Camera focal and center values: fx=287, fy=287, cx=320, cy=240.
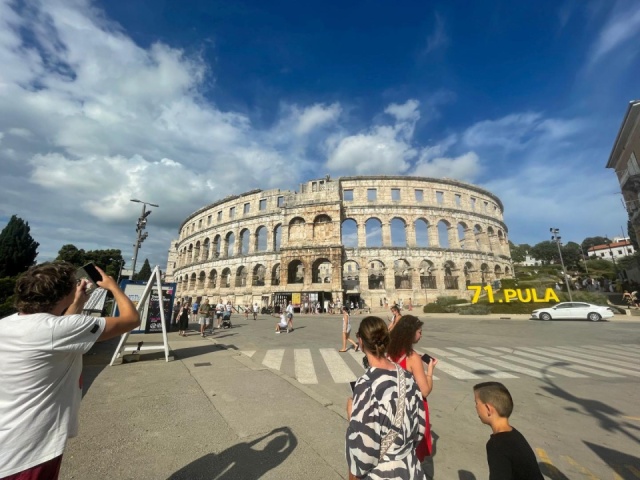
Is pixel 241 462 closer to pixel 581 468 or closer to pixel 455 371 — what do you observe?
pixel 581 468

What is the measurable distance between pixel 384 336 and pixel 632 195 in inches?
1636

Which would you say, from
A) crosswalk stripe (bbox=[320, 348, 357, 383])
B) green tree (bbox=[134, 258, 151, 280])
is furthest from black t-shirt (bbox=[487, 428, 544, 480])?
green tree (bbox=[134, 258, 151, 280])

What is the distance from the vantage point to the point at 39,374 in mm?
1623

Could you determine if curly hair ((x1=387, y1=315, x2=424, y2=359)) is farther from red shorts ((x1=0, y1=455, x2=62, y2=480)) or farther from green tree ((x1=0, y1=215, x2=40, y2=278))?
green tree ((x1=0, y1=215, x2=40, y2=278))

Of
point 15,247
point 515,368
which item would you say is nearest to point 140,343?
point 515,368

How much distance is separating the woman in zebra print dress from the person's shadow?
1668 millimetres

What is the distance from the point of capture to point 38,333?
1.62 meters

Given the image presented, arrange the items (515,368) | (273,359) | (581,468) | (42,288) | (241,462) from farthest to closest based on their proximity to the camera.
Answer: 1. (273,359)
2. (515,368)
3. (581,468)
4. (241,462)
5. (42,288)

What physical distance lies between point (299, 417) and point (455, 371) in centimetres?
496

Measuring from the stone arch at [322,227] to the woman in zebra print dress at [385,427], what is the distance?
3203cm

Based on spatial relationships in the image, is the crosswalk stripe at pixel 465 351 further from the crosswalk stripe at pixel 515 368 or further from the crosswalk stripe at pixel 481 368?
the crosswalk stripe at pixel 481 368

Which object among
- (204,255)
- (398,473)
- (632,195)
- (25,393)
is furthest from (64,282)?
(204,255)

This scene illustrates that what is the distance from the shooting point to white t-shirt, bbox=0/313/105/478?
1558 millimetres

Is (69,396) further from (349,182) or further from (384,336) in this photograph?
(349,182)
